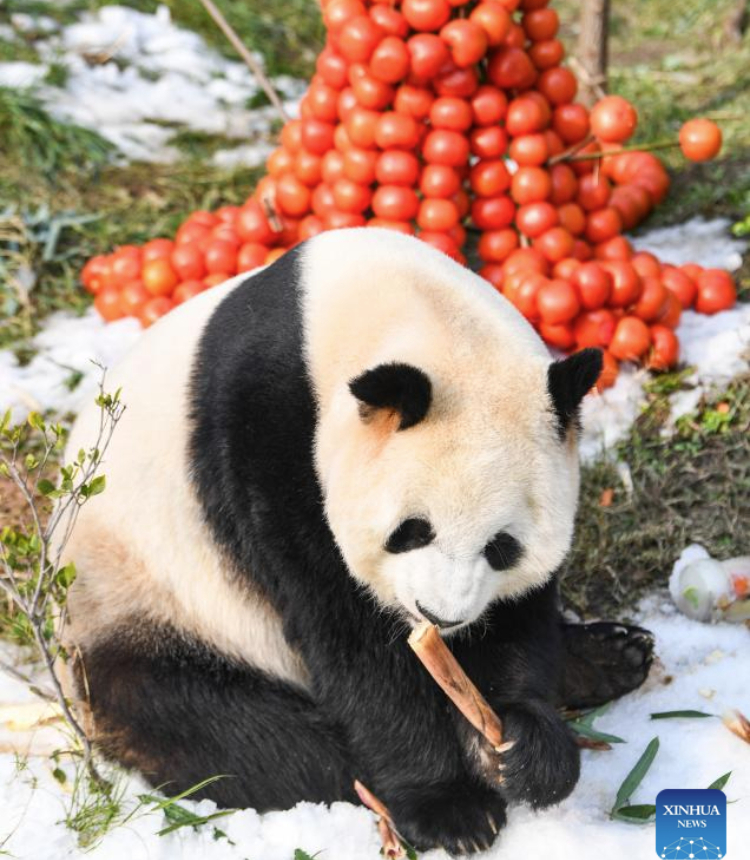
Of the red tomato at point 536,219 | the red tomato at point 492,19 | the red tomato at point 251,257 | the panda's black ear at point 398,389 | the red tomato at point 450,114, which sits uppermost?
the red tomato at point 492,19

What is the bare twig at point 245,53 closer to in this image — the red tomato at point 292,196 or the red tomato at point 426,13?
the red tomato at point 292,196

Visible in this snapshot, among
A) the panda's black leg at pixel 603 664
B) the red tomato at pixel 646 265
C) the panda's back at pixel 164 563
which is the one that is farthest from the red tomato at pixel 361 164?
the panda's black leg at pixel 603 664

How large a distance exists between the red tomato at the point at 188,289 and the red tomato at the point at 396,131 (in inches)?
35.4

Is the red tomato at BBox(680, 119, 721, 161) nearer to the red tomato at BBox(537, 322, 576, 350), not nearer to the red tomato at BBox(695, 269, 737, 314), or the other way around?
the red tomato at BBox(695, 269, 737, 314)

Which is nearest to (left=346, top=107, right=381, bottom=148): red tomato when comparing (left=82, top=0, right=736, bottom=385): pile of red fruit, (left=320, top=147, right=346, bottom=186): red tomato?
(left=82, top=0, right=736, bottom=385): pile of red fruit

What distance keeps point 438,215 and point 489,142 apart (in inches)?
14.4

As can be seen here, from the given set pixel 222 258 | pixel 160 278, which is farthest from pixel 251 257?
pixel 160 278

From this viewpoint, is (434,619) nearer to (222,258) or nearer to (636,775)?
(636,775)

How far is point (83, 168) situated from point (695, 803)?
4149 mm

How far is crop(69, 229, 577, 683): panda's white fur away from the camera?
2102 mm

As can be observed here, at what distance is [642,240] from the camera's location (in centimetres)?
459

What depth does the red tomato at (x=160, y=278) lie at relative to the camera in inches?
167

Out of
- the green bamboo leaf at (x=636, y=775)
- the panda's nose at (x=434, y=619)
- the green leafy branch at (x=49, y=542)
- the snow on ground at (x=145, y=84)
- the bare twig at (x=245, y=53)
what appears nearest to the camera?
the panda's nose at (x=434, y=619)

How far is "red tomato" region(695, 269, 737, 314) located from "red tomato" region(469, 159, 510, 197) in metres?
0.84
